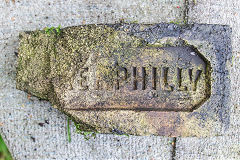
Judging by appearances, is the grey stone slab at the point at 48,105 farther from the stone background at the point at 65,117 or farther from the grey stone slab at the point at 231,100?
the grey stone slab at the point at 231,100

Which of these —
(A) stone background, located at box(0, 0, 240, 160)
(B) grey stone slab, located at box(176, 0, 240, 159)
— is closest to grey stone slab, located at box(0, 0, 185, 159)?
(A) stone background, located at box(0, 0, 240, 160)

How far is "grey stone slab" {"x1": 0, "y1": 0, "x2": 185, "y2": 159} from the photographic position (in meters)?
2.25

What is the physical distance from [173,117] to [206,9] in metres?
1.08

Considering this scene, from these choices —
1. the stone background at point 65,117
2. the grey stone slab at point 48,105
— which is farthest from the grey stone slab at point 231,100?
the grey stone slab at point 48,105

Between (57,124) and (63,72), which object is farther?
(57,124)

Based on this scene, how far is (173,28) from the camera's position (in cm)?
177


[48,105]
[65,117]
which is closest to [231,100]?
[65,117]

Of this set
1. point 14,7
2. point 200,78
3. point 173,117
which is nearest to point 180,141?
point 173,117

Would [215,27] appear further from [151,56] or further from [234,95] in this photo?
[234,95]

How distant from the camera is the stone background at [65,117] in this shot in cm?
224

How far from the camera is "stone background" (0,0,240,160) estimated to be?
224 centimetres

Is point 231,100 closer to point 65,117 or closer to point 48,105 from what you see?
point 65,117

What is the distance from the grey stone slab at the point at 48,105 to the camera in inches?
88.4

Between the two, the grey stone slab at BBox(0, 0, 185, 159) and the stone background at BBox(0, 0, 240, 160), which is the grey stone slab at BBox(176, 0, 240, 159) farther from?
the grey stone slab at BBox(0, 0, 185, 159)
